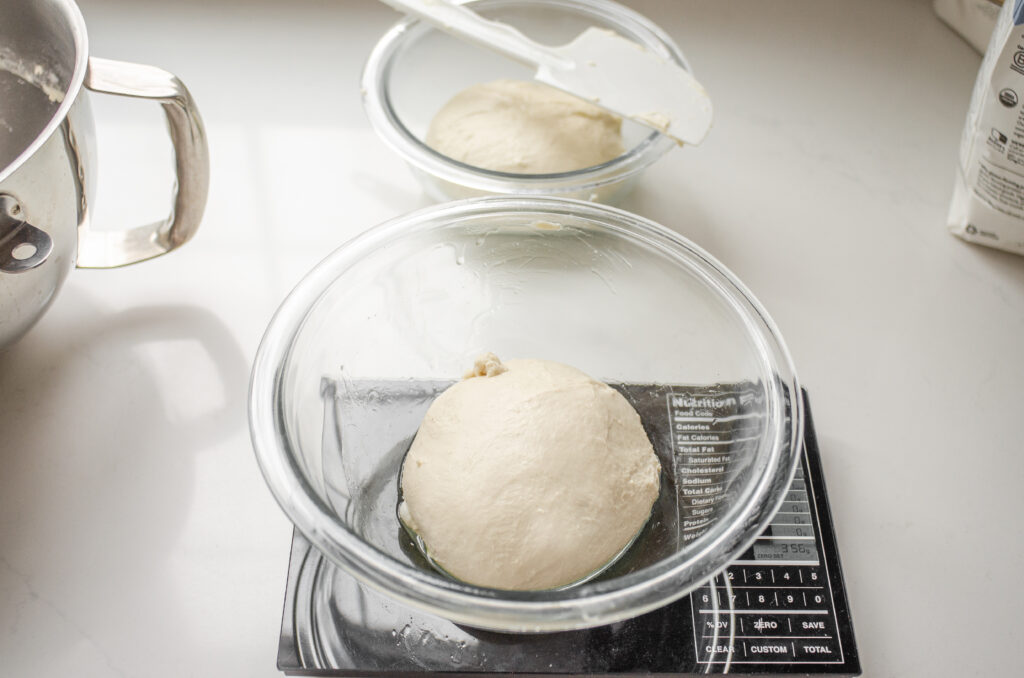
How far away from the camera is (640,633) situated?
62 cm

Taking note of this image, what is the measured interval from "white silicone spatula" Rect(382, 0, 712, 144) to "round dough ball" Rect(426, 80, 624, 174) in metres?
0.03

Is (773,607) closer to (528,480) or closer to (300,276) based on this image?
(528,480)

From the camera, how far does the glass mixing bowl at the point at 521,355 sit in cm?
55

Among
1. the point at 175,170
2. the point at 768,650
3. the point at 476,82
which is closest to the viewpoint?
the point at 768,650

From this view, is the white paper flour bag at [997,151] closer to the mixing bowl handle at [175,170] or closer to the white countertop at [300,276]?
the white countertop at [300,276]

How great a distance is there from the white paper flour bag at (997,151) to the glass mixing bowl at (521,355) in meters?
0.37

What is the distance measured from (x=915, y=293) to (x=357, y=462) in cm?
66

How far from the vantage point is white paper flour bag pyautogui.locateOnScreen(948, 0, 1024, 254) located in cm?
77

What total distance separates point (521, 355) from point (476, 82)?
42 cm

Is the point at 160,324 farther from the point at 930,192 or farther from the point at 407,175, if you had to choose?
the point at 930,192

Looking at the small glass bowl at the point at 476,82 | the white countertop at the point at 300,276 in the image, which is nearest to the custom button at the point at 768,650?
the white countertop at the point at 300,276

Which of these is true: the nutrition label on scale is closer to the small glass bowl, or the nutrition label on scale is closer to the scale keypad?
the scale keypad

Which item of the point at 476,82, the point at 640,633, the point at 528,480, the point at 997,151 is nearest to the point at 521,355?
the point at 528,480

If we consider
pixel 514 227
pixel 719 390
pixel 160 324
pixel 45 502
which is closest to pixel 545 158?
pixel 514 227
